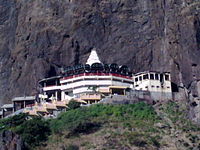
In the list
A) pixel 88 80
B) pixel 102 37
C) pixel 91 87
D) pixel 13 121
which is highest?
pixel 102 37

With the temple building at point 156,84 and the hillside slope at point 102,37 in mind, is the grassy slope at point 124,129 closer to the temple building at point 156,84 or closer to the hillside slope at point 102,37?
the temple building at point 156,84

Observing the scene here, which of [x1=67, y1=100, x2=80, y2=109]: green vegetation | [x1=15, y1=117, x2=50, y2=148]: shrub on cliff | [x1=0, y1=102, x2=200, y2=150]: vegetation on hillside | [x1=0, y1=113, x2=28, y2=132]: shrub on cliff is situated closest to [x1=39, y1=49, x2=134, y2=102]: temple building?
[x1=67, y1=100, x2=80, y2=109]: green vegetation

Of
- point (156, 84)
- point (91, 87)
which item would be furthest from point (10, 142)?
point (156, 84)

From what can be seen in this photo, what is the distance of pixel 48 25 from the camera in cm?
Answer: 11125

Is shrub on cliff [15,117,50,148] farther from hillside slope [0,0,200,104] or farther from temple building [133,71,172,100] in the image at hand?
hillside slope [0,0,200,104]

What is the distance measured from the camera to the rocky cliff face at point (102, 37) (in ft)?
354

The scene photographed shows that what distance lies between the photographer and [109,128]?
9138cm

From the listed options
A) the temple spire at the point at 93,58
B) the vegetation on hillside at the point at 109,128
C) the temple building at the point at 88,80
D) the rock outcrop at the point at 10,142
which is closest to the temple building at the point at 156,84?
the temple building at the point at 88,80

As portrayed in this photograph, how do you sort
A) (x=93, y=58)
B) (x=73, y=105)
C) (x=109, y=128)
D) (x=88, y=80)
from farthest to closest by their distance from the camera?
(x=93, y=58), (x=88, y=80), (x=73, y=105), (x=109, y=128)

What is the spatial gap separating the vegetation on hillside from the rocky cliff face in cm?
1134

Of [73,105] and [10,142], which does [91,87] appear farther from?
[10,142]

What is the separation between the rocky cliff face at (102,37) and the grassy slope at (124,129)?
1126cm

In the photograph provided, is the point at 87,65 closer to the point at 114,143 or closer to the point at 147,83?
the point at 147,83

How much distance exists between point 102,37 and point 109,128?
2265 cm
